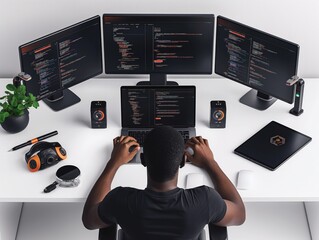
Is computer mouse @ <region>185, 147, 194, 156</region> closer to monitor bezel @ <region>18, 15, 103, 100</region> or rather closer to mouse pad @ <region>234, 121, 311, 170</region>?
mouse pad @ <region>234, 121, 311, 170</region>

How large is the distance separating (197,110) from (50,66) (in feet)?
2.83

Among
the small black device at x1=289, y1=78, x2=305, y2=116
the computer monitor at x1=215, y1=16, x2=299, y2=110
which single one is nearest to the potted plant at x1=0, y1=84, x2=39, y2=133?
the computer monitor at x1=215, y1=16, x2=299, y2=110

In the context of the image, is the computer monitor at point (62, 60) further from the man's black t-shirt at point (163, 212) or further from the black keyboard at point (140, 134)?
the man's black t-shirt at point (163, 212)

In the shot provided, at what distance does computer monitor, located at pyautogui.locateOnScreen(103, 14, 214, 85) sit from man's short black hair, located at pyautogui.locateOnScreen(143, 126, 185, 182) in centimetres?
111

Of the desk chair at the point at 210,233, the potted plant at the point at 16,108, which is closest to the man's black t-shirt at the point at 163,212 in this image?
the desk chair at the point at 210,233

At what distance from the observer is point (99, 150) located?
3.75 meters

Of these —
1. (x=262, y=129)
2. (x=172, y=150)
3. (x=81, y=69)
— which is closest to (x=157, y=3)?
(x=81, y=69)

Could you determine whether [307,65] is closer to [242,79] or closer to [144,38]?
[242,79]

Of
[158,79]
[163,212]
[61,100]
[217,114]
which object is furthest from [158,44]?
[163,212]

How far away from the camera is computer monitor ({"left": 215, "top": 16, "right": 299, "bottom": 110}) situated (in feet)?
12.4

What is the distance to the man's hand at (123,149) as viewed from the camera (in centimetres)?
358

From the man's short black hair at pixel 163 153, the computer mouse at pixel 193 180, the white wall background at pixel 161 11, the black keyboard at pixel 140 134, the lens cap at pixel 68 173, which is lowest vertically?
the computer mouse at pixel 193 180

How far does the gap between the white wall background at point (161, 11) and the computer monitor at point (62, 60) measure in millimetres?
280

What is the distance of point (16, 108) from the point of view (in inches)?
149
